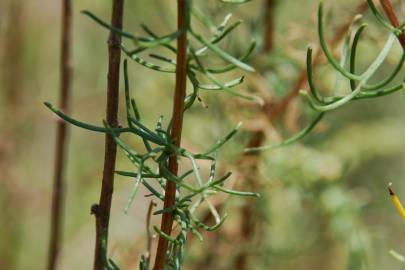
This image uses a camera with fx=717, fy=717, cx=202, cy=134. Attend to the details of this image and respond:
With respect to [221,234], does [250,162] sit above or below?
above

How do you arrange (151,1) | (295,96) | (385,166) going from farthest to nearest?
(385,166) → (151,1) → (295,96)

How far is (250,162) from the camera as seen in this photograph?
3.78ft

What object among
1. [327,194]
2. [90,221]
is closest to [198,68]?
[327,194]

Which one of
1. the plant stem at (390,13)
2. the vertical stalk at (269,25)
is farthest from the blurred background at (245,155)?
the plant stem at (390,13)

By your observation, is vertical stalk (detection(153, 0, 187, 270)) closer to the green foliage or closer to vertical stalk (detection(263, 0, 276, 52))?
the green foliage

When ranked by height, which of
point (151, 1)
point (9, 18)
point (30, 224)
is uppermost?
point (151, 1)

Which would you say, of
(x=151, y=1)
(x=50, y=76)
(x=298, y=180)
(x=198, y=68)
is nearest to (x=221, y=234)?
(x=298, y=180)

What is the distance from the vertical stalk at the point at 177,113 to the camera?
1.53 feet

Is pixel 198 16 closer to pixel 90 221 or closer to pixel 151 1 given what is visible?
pixel 151 1

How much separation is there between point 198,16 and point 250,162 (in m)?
0.73

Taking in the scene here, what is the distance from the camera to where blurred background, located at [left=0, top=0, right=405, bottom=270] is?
117 centimetres

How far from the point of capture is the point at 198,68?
1.56ft

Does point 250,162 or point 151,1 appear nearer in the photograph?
point 250,162

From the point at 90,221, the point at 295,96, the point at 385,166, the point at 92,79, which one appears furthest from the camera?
the point at 385,166
